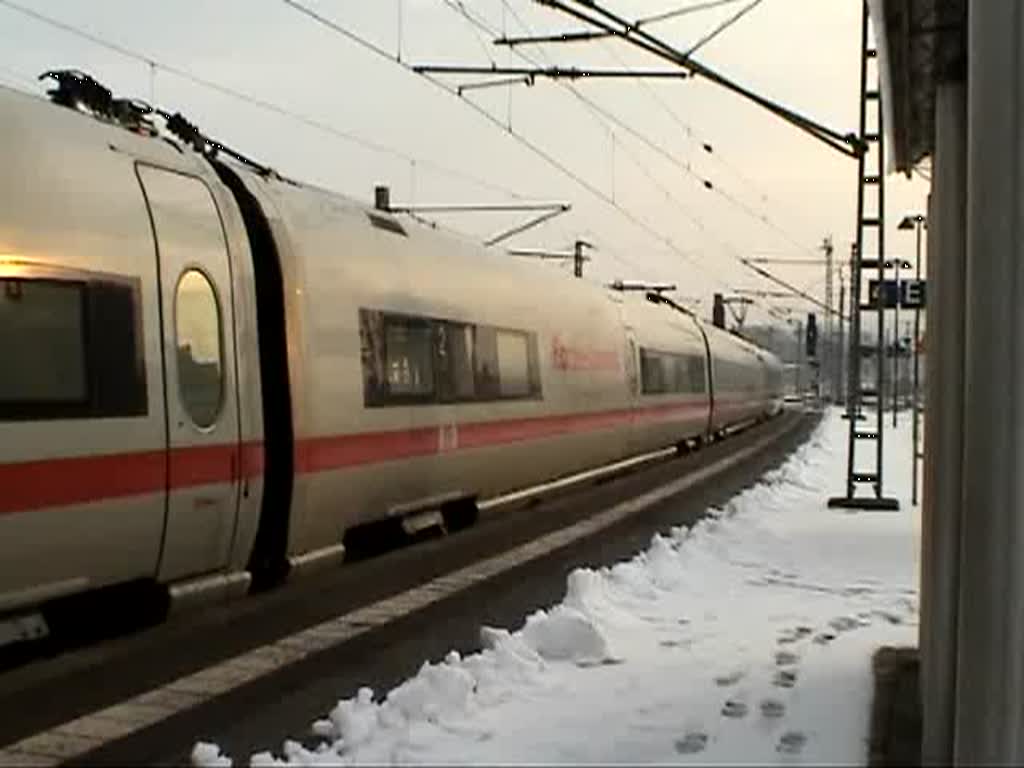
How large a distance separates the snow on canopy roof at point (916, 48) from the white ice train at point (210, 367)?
4.14 metres

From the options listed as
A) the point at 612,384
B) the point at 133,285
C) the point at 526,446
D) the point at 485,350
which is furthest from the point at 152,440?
the point at 612,384

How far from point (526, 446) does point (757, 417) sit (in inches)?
1532

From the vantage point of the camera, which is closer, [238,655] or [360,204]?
[238,655]

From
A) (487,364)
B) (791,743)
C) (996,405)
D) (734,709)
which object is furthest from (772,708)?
(487,364)

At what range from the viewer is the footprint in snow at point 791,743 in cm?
606

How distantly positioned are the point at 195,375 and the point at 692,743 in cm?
406

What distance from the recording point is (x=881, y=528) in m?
16.2

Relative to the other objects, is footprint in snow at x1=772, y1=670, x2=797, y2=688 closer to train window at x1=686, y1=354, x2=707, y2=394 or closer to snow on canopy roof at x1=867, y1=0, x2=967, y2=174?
snow on canopy roof at x1=867, y1=0, x2=967, y2=174

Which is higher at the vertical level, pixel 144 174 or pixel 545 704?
pixel 144 174

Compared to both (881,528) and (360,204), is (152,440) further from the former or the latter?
(881,528)

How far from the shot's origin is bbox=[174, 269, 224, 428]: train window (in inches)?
344

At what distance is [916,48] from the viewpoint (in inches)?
296

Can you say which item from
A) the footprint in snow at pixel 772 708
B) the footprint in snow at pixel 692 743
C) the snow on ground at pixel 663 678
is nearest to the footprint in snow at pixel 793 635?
the snow on ground at pixel 663 678

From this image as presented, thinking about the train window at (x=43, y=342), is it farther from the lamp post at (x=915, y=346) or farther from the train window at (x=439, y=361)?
the lamp post at (x=915, y=346)
